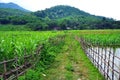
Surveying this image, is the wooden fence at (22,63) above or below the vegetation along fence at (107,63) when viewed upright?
above

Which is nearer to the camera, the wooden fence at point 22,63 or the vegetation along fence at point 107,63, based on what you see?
the wooden fence at point 22,63

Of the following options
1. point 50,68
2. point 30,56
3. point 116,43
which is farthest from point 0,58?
point 116,43

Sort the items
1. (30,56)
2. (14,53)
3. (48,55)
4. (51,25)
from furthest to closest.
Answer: (51,25)
(48,55)
(30,56)
(14,53)

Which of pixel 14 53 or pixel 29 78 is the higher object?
pixel 14 53

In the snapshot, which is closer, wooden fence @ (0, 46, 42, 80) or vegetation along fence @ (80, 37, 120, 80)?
wooden fence @ (0, 46, 42, 80)

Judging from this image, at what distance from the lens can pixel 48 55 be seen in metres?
17.0

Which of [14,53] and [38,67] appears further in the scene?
[38,67]

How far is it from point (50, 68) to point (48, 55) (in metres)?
1.63

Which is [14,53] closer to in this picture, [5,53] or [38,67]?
[5,53]

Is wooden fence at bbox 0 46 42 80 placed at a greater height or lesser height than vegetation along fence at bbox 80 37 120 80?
greater

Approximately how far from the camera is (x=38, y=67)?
14.3 metres

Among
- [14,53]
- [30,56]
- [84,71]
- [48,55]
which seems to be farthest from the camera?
[48,55]

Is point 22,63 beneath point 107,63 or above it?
above

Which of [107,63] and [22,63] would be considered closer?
[22,63]
